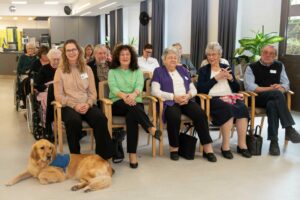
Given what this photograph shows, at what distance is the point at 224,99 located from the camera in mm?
3631

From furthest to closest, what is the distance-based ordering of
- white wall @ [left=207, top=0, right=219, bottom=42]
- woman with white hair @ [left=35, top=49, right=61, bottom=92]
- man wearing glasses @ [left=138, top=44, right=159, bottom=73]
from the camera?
white wall @ [left=207, top=0, right=219, bottom=42] < man wearing glasses @ [left=138, top=44, right=159, bottom=73] < woman with white hair @ [left=35, top=49, right=61, bottom=92]

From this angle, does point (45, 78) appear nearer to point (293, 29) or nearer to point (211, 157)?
point (211, 157)

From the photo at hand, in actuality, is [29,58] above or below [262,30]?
below

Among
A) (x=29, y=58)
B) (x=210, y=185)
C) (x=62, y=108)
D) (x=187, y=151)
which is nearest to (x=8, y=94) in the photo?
(x=29, y=58)

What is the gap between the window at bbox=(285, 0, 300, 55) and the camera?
5727 millimetres

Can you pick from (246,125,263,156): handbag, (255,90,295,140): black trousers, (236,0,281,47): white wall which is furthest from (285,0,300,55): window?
(246,125,263,156): handbag

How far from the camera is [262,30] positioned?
20.0 ft

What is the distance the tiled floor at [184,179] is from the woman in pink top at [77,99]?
1.20 feet

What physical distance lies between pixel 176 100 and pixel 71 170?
1242 mm

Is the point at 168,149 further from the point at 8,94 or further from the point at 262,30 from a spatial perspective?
the point at 8,94

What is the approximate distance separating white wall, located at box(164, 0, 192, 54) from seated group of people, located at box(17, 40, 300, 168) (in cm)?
432

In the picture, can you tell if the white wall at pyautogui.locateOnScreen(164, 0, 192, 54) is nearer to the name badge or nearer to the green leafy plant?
the green leafy plant

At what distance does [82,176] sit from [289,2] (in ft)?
15.2

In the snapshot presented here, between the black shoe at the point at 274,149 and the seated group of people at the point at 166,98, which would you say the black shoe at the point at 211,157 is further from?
the black shoe at the point at 274,149
